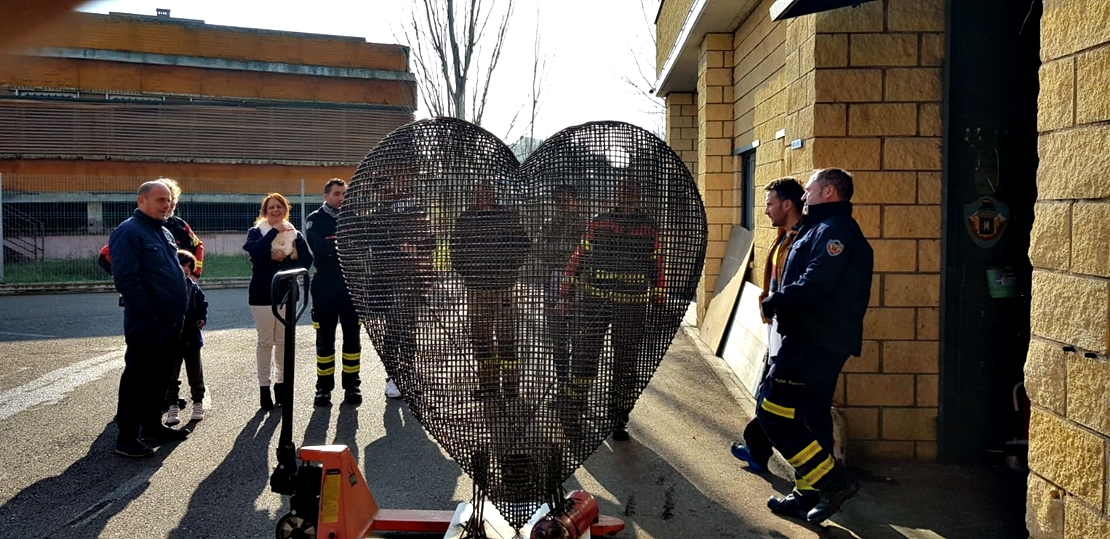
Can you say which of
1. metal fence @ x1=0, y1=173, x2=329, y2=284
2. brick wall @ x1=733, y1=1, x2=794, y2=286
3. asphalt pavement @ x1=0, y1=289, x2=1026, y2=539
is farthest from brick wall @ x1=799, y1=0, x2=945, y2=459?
metal fence @ x1=0, y1=173, x2=329, y2=284

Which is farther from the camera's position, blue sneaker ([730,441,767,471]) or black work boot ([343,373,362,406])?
black work boot ([343,373,362,406])

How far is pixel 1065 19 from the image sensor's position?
2660mm

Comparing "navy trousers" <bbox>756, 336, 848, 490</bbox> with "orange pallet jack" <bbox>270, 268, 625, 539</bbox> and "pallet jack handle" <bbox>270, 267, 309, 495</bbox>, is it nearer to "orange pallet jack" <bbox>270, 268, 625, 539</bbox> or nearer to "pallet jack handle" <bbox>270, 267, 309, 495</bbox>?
"orange pallet jack" <bbox>270, 268, 625, 539</bbox>

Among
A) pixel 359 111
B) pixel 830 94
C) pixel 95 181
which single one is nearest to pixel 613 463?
pixel 830 94

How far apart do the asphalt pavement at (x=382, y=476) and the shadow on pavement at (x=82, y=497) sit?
0.01 meters

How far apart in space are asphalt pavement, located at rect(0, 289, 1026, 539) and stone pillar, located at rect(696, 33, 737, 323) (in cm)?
297

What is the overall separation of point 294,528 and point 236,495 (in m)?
1.20

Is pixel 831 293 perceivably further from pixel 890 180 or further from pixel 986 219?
pixel 986 219

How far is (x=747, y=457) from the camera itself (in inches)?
207

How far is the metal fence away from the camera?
18.0 metres

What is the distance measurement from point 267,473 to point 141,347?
4.30 feet

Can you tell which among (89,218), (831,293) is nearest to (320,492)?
(831,293)

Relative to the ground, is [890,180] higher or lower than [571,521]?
higher

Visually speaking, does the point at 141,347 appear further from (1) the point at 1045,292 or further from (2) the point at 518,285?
(1) the point at 1045,292
